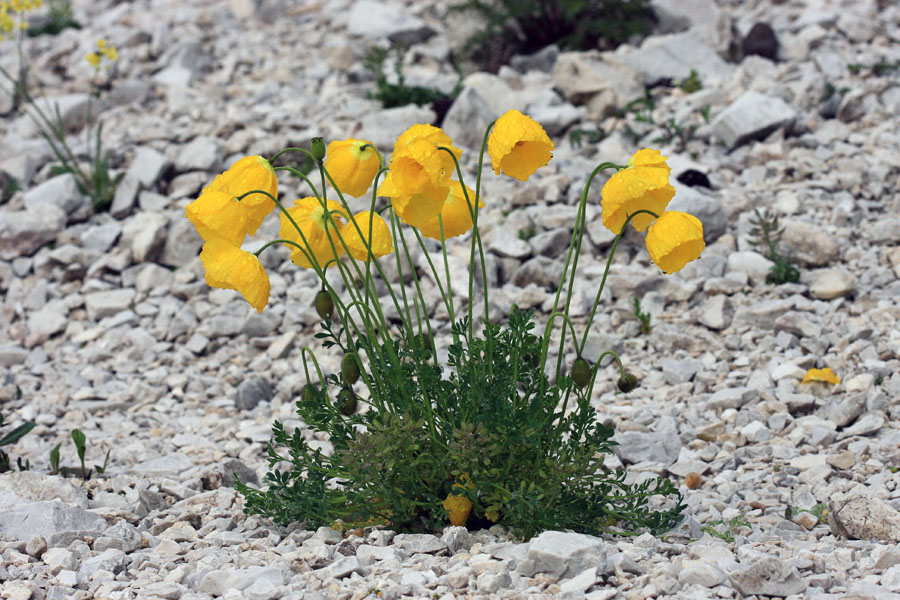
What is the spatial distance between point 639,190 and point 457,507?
0.99 metres

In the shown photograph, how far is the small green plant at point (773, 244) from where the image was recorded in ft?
13.5

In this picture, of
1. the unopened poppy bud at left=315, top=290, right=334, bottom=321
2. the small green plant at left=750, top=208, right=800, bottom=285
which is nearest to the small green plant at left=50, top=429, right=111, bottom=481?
the unopened poppy bud at left=315, top=290, right=334, bottom=321

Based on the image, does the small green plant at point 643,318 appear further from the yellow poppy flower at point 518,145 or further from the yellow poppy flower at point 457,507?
the yellow poppy flower at point 518,145

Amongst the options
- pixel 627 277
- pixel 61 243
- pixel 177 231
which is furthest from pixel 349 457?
pixel 61 243

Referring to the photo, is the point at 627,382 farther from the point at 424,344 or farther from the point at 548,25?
the point at 548,25

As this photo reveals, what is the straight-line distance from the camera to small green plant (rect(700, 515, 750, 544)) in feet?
8.32

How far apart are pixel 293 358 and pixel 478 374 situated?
1.97 m

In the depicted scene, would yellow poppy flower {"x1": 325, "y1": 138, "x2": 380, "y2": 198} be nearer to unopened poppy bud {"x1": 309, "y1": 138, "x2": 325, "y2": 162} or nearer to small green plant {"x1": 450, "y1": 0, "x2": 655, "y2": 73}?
unopened poppy bud {"x1": 309, "y1": 138, "x2": 325, "y2": 162}

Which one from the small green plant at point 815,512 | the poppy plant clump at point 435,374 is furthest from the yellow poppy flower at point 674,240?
the small green plant at point 815,512

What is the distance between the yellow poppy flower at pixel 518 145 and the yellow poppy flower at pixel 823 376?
1.83 meters

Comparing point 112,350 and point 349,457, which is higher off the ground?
point 349,457

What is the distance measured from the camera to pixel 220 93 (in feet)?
21.6

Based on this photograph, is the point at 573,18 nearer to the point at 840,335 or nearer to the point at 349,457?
the point at 840,335

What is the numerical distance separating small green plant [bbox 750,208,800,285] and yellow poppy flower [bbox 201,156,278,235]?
107 inches
